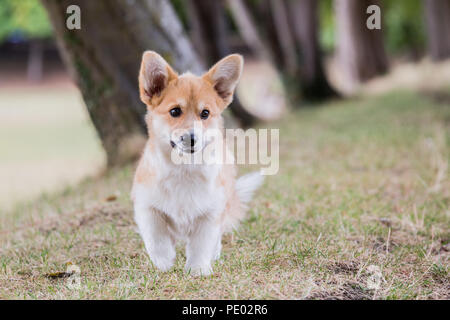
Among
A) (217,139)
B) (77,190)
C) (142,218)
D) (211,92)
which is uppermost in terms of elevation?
(211,92)

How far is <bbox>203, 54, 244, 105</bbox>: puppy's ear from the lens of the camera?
3549 millimetres

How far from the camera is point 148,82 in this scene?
11.4ft

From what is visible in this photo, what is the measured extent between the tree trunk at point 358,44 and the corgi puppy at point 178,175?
1245 cm

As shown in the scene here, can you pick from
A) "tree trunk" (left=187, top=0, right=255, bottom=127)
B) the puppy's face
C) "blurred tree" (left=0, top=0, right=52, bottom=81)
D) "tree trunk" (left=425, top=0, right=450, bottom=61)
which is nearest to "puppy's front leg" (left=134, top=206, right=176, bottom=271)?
the puppy's face

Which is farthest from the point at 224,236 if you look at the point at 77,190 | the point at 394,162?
the point at 394,162

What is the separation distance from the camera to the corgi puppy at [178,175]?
3346 mm

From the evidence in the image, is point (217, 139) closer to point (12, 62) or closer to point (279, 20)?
point (279, 20)

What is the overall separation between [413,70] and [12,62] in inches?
1025

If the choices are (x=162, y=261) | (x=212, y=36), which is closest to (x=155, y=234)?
(x=162, y=261)

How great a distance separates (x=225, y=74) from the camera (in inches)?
142

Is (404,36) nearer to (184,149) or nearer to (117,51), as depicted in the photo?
(117,51)

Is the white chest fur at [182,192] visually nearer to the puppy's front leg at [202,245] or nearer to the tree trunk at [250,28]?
the puppy's front leg at [202,245]

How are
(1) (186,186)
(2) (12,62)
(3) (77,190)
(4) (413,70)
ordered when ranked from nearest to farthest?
(1) (186,186) < (3) (77,190) < (4) (413,70) < (2) (12,62)

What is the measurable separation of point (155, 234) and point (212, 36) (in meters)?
7.66
